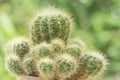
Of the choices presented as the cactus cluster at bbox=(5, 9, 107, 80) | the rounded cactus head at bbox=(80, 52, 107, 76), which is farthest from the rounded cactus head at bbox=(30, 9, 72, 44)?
the rounded cactus head at bbox=(80, 52, 107, 76)

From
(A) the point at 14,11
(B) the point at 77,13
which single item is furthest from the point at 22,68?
(A) the point at 14,11

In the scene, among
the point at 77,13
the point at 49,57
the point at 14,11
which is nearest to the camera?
the point at 49,57

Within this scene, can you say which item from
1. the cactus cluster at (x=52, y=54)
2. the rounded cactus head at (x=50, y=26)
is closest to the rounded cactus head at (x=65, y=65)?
the cactus cluster at (x=52, y=54)

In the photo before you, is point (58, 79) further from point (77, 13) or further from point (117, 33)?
point (117, 33)

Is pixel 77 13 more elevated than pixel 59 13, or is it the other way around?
pixel 77 13

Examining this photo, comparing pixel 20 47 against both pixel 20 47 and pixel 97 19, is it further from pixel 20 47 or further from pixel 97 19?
pixel 97 19

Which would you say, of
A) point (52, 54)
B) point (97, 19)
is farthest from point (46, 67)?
point (97, 19)

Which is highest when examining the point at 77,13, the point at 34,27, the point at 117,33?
the point at 117,33

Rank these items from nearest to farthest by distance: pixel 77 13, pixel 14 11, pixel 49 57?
1. pixel 49 57
2. pixel 77 13
3. pixel 14 11
